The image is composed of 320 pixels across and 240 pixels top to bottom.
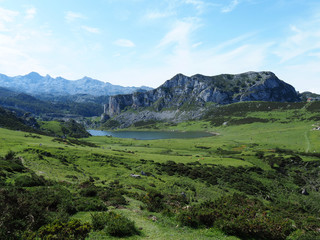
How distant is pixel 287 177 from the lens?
6391 centimetres

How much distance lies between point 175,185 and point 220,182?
1593cm

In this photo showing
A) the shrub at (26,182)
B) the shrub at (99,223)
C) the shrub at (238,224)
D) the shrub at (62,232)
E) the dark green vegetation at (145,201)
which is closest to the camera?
the shrub at (62,232)

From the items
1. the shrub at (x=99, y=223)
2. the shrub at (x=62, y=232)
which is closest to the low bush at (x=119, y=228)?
the shrub at (x=99, y=223)

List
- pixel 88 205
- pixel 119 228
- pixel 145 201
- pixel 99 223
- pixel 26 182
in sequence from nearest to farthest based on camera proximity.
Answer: pixel 119 228 → pixel 99 223 → pixel 88 205 → pixel 26 182 → pixel 145 201

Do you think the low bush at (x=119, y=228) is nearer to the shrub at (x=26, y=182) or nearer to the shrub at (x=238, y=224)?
the shrub at (x=238, y=224)

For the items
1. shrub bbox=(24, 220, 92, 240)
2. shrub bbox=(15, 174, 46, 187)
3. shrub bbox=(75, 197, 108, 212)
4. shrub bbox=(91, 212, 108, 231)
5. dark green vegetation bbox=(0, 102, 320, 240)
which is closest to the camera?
shrub bbox=(24, 220, 92, 240)

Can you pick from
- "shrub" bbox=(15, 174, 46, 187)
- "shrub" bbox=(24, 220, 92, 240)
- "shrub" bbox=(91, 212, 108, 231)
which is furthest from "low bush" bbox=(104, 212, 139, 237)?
"shrub" bbox=(15, 174, 46, 187)

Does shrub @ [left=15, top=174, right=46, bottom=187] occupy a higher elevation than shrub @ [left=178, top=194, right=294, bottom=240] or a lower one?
higher

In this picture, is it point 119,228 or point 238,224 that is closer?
point 119,228

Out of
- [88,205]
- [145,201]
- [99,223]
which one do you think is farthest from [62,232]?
[145,201]

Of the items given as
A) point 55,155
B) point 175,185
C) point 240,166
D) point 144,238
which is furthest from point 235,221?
point 240,166

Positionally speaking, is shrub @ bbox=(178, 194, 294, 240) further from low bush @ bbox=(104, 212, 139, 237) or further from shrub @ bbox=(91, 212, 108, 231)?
shrub @ bbox=(91, 212, 108, 231)

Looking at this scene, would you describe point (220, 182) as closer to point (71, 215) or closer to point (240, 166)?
point (240, 166)

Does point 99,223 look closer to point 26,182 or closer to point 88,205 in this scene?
point 88,205
